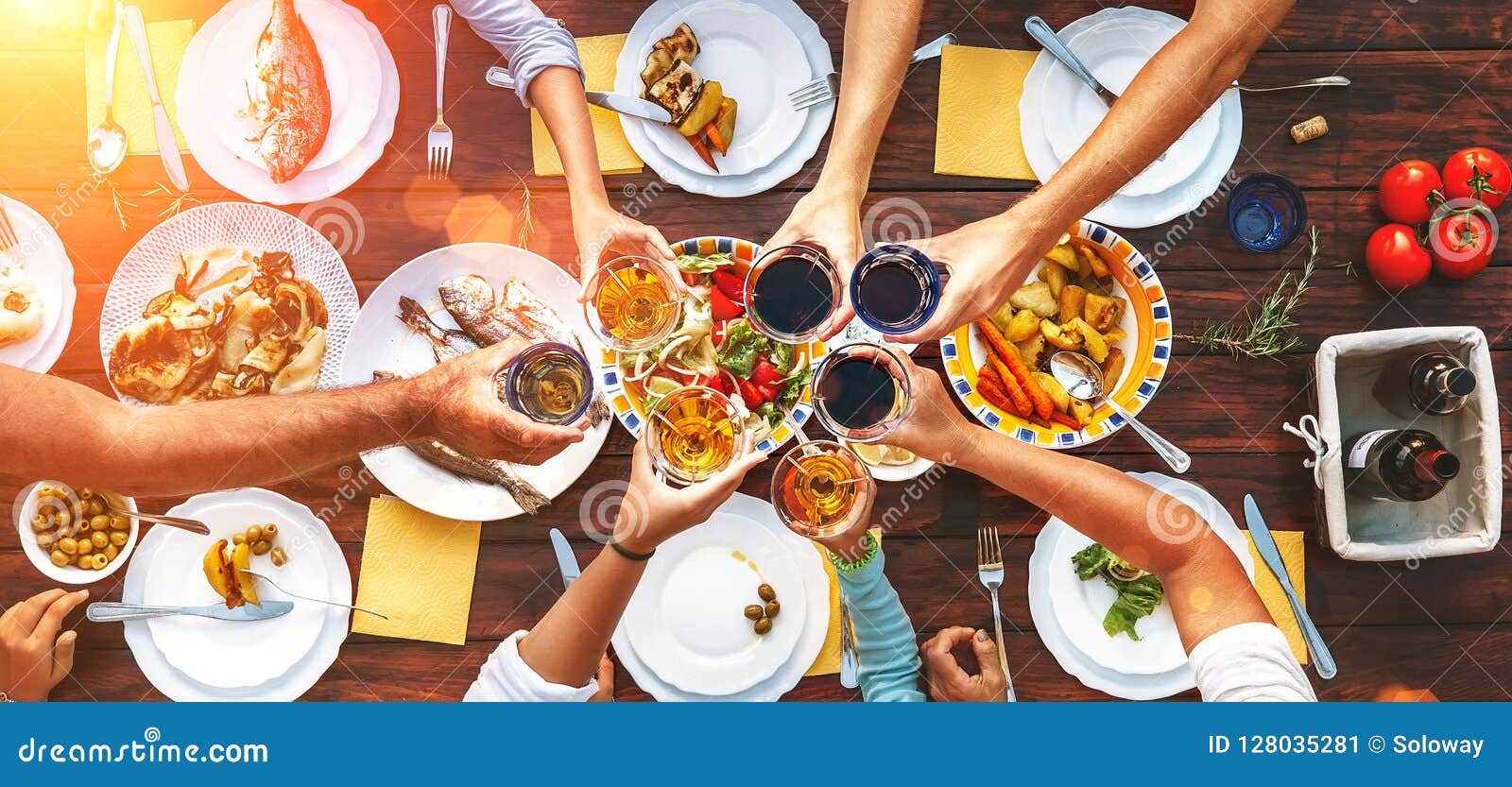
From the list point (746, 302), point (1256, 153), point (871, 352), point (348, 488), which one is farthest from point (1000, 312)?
point (348, 488)

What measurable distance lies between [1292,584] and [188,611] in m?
2.20

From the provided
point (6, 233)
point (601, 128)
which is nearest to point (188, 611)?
point (6, 233)

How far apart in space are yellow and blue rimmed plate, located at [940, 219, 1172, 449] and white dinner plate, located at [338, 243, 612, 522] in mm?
700

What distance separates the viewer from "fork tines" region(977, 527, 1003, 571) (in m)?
1.80

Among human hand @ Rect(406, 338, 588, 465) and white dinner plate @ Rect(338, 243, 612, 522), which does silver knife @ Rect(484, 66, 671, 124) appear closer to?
white dinner plate @ Rect(338, 243, 612, 522)

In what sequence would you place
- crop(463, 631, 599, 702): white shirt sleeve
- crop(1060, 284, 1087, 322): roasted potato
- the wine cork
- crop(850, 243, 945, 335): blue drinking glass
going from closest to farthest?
crop(850, 243, 945, 335): blue drinking glass < crop(463, 631, 599, 702): white shirt sleeve < crop(1060, 284, 1087, 322): roasted potato < the wine cork

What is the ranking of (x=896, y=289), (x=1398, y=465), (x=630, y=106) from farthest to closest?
(x=630, y=106)
(x=1398, y=465)
(x=896, y=289)

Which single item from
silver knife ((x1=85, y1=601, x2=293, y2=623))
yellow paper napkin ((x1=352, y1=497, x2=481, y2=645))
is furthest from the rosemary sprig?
silver knife ((x1=85, y1=601, x2=293, y2=623))

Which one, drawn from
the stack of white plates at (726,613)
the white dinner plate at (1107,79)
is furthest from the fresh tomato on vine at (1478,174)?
the stack of white plates at (726,613)

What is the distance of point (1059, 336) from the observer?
1.73 m

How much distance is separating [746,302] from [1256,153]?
3.76 ft

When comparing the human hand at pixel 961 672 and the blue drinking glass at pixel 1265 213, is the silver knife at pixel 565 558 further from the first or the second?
the blue drinking glass at pixel 1265 213

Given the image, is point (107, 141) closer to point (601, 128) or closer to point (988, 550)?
point (601, 128)

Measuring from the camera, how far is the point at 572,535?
182 cm
